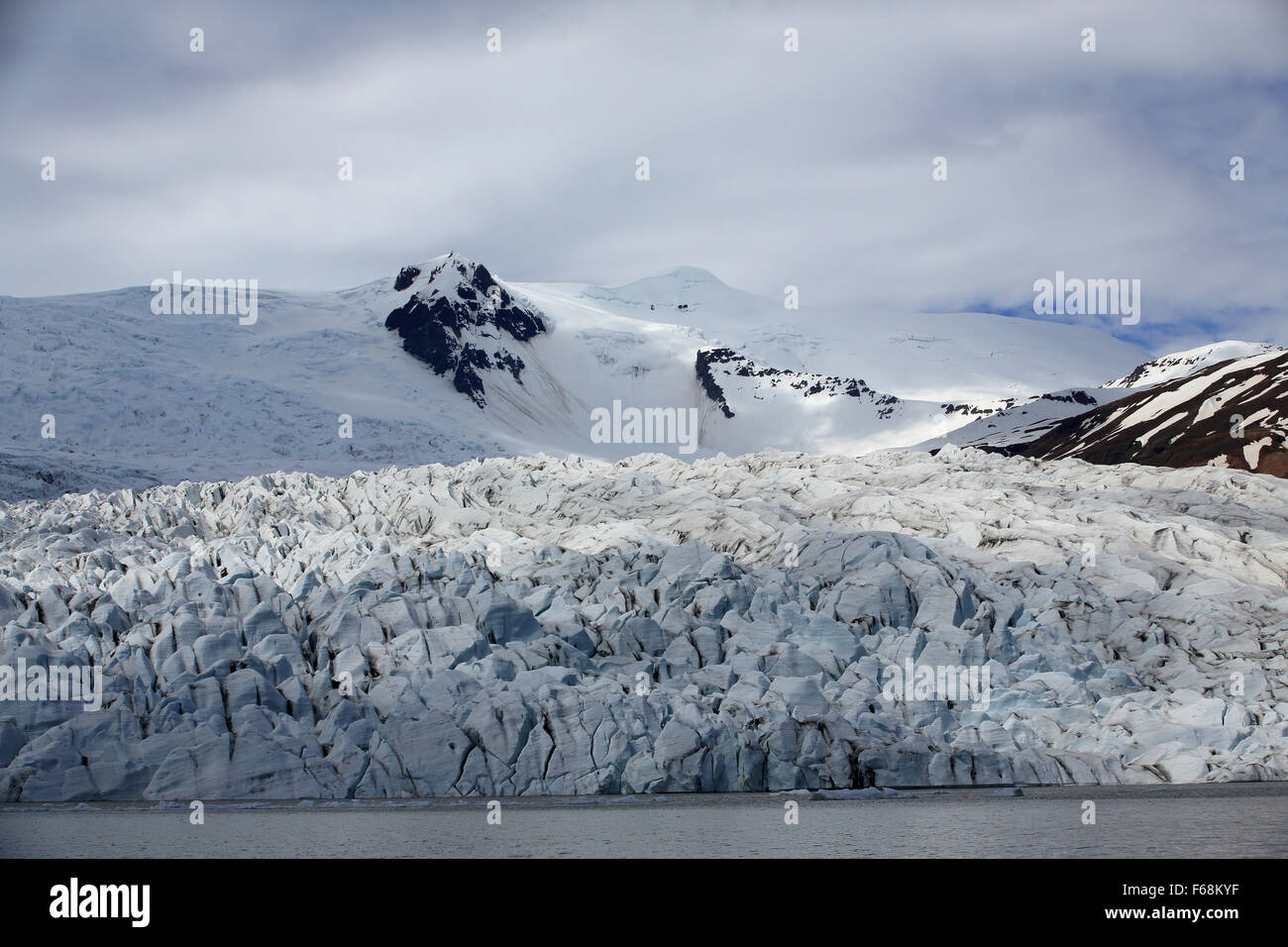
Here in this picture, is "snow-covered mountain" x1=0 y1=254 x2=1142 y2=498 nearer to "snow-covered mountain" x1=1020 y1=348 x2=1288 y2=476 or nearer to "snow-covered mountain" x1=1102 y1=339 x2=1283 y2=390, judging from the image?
"snow-covered mountain" x1=1102 y1=339 x2=1283 y2=390

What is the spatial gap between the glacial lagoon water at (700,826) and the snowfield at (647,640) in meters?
0.65

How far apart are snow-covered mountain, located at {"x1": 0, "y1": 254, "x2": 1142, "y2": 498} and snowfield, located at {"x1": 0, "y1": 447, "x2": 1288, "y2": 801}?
27.9 m

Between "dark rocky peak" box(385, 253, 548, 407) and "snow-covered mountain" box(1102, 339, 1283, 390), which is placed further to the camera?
"snow-covered mountain" box(1102, 339, 1283, 390)

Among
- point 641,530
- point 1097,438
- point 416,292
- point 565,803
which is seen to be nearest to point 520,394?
point 416,292

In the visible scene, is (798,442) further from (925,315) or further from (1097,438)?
(925,315)

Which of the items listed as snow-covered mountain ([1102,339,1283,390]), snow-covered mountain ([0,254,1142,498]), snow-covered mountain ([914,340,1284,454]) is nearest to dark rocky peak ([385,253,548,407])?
snow-covered mountain ([0,254,1142,498])

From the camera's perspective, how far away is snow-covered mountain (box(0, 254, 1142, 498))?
74750mm

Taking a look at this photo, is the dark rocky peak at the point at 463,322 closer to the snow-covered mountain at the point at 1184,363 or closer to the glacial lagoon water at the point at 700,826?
the snow-covered mountain at the point at 1184,363

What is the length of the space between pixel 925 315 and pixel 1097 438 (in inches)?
4276

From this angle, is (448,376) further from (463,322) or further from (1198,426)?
(1198,426)

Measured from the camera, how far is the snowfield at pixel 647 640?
2861cm

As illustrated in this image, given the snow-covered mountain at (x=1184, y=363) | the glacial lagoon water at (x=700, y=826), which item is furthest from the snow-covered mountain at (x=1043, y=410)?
the glacial lagoon water at (x=700, y=826)

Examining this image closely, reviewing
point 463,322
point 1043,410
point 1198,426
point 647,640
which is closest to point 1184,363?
point 1043,410
